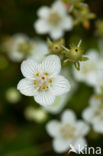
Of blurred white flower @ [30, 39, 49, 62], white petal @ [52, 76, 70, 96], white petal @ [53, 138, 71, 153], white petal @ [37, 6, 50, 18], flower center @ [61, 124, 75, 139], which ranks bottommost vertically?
white petal @ [53, 138, 71, 153]

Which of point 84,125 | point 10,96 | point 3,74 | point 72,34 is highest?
point 72,34

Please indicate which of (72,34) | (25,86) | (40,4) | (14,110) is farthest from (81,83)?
(25,86)

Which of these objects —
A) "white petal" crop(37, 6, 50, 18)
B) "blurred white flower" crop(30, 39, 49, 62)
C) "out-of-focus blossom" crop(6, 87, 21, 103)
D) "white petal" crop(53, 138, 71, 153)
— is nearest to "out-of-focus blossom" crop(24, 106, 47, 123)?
"out-of-focus blossom" crop(6, 87, 21, 103)

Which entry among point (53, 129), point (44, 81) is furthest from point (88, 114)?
point (44, 81)

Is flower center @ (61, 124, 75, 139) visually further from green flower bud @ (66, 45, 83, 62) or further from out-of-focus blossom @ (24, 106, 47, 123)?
green flower bud @ (66, 45, 83, 62)

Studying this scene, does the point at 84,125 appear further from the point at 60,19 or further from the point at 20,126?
the point at 60,19
